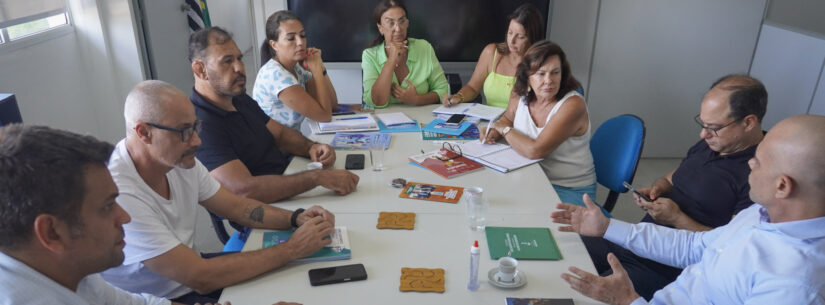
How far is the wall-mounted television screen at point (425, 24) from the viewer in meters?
4.08

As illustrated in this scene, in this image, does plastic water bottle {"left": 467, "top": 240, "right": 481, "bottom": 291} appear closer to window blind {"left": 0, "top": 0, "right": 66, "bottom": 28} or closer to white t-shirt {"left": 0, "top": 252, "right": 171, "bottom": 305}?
white t-shirt {"left": 0, "top": 252, "right": 171, "bottom": 305}

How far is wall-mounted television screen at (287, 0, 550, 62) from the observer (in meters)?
4.08

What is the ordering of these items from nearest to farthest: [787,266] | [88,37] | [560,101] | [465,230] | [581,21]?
[787,266] < [465,230] < [560,101] < [88,37] < [581,21]

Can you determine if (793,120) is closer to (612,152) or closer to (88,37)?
(612,152)

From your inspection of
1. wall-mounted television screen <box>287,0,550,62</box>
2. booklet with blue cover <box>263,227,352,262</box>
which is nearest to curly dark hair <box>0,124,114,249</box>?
booklet with blue cover <box>263,227,352,262</box>

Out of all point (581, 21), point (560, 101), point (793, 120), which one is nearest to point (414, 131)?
point (560, 101)

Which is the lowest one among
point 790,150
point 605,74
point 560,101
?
point 605,74

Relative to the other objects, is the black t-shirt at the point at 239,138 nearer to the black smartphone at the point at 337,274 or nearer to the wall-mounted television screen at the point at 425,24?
the black smartphone at the point at 337,274

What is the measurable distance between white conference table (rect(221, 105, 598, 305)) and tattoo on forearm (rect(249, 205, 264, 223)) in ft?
0.14

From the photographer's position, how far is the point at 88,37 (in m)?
3.76

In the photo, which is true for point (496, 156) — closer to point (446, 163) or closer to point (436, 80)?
point (446, 163)

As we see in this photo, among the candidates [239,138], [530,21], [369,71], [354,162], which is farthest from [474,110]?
[239,138]

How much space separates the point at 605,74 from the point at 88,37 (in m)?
4.08

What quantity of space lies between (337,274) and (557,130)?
138 cm
